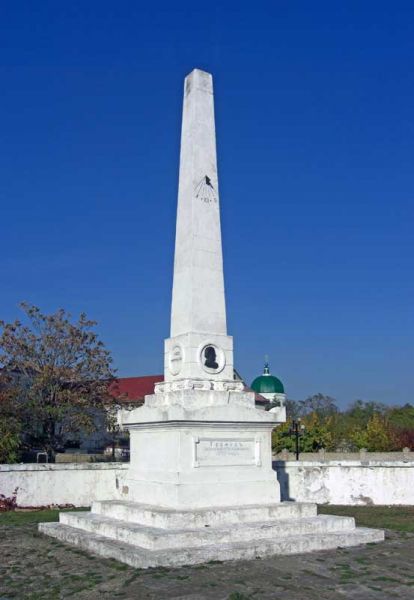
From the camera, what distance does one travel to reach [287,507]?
1205 centimetres

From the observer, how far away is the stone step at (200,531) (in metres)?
10.2

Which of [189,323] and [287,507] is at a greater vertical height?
[189,323]

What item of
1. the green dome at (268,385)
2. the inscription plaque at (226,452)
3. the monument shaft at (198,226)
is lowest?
the inscription plaque at (226,452)

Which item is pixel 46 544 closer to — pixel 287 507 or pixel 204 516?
pixel 204 516

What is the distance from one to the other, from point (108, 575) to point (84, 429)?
22.9 metres

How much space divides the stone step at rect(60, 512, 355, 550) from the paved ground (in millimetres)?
669

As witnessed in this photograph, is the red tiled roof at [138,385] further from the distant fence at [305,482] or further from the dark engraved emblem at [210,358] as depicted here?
the dark engraved emblem at [210,358]

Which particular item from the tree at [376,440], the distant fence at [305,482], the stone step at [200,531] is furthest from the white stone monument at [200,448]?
the tree at [376,440]

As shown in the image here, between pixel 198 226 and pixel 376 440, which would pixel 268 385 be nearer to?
pixel 376 440

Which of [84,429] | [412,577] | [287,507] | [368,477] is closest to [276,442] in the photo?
[84,429]

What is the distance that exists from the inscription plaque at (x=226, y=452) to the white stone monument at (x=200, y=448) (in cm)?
2

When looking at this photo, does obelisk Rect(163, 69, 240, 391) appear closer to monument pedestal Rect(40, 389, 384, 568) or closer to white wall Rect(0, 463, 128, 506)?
monument pedestal Rect(40, 389, 384, 568)

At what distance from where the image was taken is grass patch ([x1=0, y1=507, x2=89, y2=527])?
15499 mm

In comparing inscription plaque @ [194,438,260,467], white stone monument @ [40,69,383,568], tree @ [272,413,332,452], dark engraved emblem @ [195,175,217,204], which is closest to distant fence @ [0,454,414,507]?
white stone monument @ [40,69,383,568]
